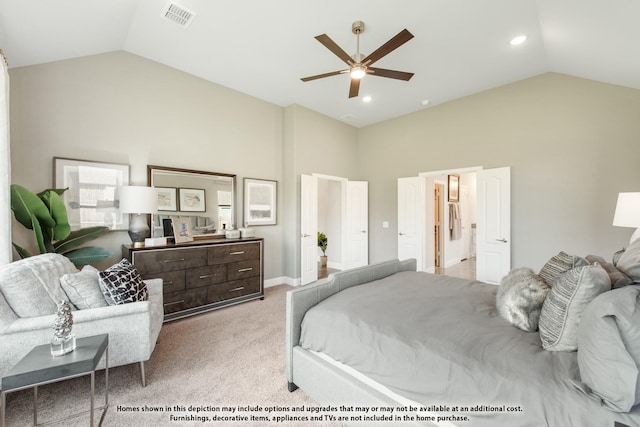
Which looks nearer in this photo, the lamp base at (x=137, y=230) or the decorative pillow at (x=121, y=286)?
the decorative pillow at (x=121, y=286)

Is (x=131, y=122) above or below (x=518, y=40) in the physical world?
below

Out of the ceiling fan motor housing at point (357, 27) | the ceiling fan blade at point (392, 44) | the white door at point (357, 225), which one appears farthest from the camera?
the white door at point (357, 225)

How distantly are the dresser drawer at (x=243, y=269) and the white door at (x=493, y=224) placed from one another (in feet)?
11.9

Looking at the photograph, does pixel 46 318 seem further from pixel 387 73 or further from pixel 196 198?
pixel 387 73

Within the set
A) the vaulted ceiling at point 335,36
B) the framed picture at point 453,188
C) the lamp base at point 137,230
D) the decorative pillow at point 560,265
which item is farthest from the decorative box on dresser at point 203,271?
the framed picture at point 453,188

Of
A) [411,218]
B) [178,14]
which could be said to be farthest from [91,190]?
[411,218]

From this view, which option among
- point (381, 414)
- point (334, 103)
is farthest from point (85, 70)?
point (381, 414)

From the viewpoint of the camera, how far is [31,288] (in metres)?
1.81

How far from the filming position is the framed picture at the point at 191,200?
3.72 m

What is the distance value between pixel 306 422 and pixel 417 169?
4569 millimetres

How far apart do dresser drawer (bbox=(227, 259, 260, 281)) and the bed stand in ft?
6.69

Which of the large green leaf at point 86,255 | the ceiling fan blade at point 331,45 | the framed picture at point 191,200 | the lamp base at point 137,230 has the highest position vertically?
the ceiling fan blade at point 331,45

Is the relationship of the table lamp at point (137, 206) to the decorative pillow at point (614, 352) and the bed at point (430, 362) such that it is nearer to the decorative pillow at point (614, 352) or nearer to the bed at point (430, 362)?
the bed at point (430, 362)

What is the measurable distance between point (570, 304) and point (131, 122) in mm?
4445
